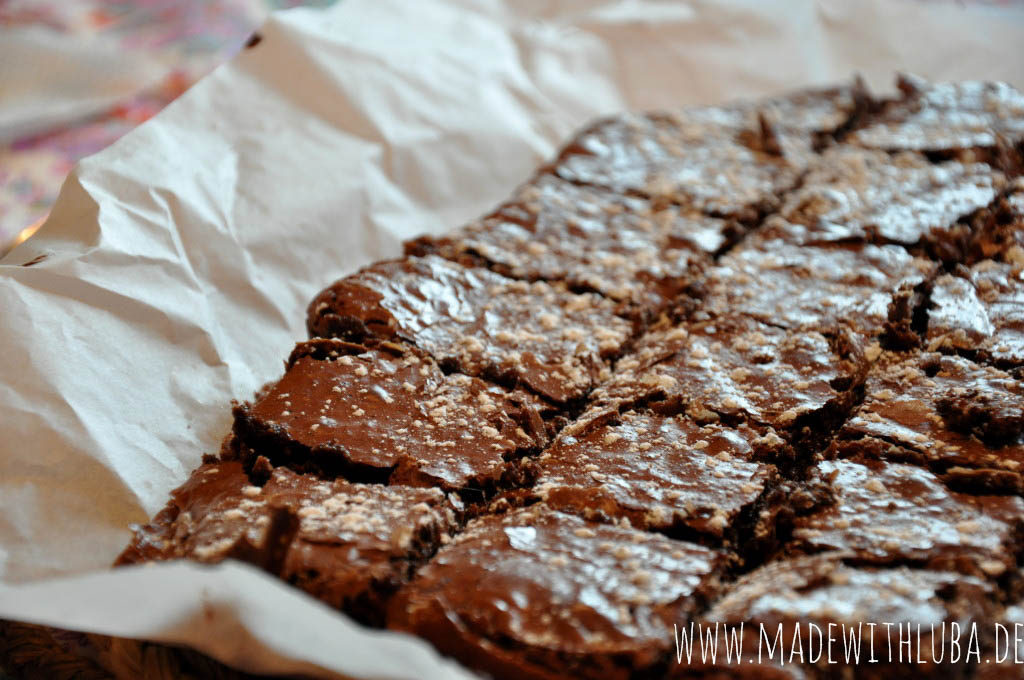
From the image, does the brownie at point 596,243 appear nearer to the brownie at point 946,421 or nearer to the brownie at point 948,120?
the brownie at point 946,421

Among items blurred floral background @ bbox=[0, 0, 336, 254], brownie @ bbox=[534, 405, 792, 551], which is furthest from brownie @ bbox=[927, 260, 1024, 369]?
blurred floral background @ bbox=[0, 0, 336, 254]

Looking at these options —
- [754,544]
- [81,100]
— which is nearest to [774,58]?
[754,544]

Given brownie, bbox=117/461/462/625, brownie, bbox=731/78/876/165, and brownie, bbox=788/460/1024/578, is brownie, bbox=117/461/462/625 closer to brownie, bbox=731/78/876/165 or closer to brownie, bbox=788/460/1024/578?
brownie, bbox=788/460/1024/578

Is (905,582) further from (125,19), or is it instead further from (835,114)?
(125,19)

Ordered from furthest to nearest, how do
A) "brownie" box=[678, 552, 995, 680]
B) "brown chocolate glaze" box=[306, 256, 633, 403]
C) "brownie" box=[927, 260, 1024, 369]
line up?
"brown chocolate glaze" box=[306, 256, 633, 403] → "brownie" box=[927, 260, 1024, 369] → "brownie" box=[678, 552, 995, 680]

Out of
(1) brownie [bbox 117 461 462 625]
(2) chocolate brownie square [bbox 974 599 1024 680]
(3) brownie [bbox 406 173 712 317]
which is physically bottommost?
(2) chocolate brownie square [bbox 974 599 1024 680]

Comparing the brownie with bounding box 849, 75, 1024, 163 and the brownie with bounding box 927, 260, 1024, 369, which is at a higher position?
the brownie with bounding box 849, 75, 1024, 163

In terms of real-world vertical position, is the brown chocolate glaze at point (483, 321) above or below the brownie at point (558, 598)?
above

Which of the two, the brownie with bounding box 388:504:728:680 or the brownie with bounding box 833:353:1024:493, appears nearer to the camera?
the brownie with bounding box 388:504:728:680

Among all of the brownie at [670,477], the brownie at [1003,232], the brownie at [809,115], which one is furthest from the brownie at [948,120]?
the brownie at [670,477]
